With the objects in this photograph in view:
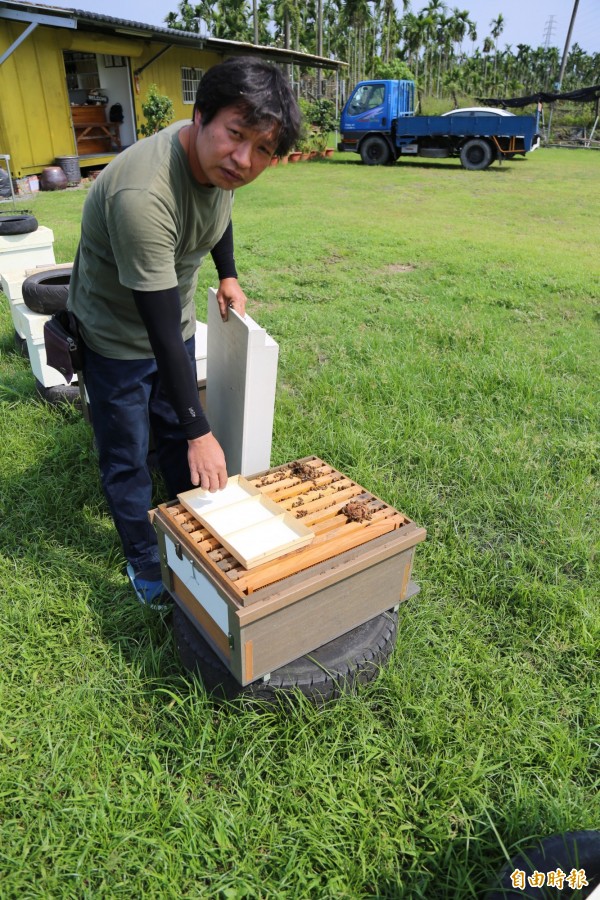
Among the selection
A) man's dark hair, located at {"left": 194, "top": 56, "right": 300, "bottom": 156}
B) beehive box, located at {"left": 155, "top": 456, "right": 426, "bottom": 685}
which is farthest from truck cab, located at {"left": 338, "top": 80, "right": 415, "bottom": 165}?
beehive box, located at {"left": 155, "top": 456, "right": 426, "bottom": 685}

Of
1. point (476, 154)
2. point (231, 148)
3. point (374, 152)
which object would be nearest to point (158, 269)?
point (231, 148)

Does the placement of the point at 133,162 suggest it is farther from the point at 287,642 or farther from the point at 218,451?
the point at 287,642

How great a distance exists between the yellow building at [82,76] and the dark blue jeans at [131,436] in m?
11.3

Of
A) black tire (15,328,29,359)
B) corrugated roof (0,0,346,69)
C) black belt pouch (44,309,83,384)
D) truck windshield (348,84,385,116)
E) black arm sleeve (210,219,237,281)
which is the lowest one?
black tire (15,328,29,359)

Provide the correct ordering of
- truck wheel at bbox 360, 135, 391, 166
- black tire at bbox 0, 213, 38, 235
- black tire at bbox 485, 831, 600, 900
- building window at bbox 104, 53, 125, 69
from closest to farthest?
black tire at bbox 485, 831, 600, 900, black tire at bbox 0, 213, 38, 235, building window at bbox 104, 53, 125, 69, truck wheel at bbox 360, 135, 391, 166

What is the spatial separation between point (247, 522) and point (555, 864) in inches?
45.3

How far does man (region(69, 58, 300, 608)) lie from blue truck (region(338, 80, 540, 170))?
16.4 m

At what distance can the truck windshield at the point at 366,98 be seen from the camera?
16.8 m

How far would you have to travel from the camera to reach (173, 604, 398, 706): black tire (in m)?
1.85

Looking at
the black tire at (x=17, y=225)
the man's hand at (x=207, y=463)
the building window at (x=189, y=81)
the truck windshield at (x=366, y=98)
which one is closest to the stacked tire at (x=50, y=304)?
the black tire at (x=17, y=225)

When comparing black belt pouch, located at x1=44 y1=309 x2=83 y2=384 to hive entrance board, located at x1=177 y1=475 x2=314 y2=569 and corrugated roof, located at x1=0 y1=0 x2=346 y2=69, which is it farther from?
corrugated roof, located at x1=0 y1=0 x2=346 y2=69

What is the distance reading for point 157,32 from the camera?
13648mm

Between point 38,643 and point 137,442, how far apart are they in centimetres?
79

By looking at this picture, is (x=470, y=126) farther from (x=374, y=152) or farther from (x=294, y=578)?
(x=294, y=578)
